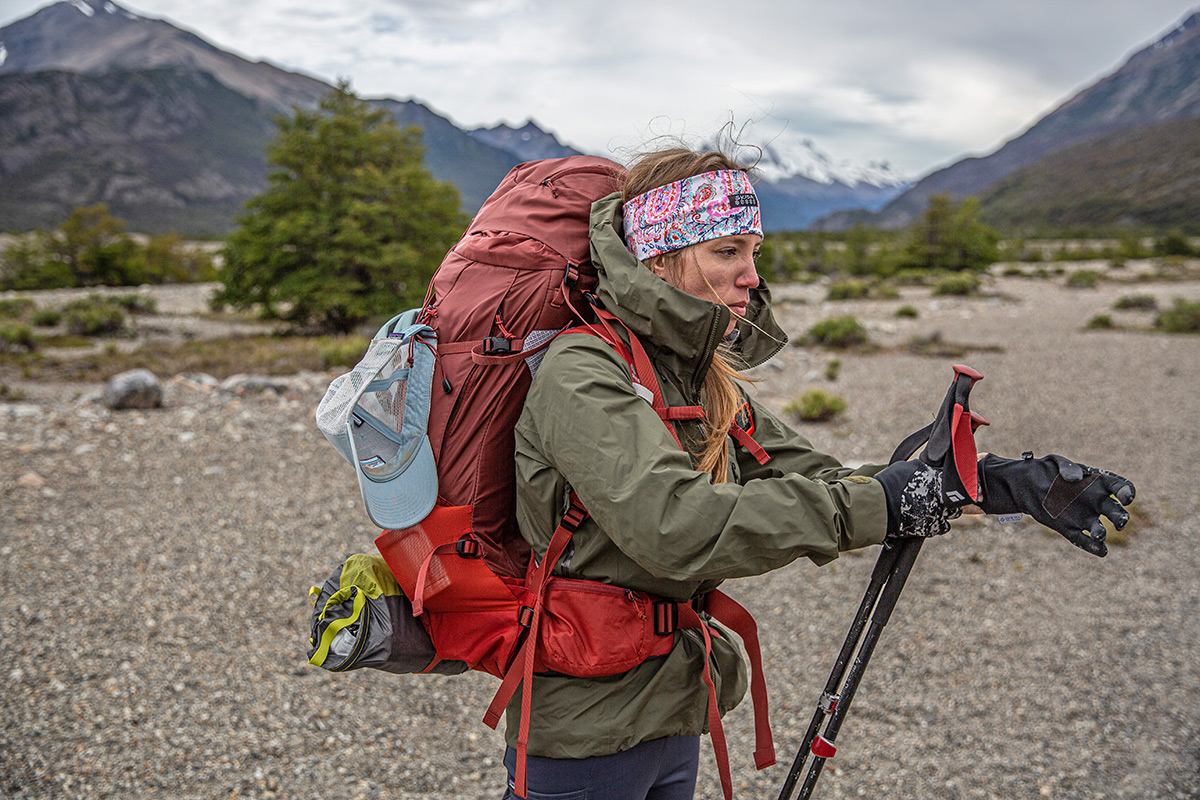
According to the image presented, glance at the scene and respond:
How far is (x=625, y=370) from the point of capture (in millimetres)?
1430

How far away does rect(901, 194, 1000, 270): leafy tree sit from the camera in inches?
1033

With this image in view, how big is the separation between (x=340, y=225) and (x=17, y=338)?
231 inches

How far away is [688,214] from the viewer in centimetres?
156

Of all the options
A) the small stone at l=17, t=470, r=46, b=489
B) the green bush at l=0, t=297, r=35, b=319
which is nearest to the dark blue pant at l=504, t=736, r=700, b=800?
the small stone at l=17, t=470, r=46, b=489

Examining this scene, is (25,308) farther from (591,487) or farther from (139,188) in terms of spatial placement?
(139,188)

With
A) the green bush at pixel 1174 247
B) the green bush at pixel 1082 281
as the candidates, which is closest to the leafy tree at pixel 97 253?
the green bush at pixel 1082 281

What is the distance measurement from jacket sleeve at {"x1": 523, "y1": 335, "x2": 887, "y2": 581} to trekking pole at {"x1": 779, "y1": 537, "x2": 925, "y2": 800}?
40 cm

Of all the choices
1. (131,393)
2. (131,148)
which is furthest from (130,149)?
(131,393)

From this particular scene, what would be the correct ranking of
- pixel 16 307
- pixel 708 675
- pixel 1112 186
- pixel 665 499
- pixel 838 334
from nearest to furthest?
pixel 665 499, pixel 708 675, pixel 838 334, pixel 16 307, pixel 1112 186

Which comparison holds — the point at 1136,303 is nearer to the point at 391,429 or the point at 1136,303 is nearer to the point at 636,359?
the point at 636,359

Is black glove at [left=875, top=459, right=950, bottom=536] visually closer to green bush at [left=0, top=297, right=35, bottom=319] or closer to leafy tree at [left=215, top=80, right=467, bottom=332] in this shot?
leafy tree at [left=215, top=80, right=467, bottom=332]

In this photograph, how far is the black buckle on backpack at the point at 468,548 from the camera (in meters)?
1.54

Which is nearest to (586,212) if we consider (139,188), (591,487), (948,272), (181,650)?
(591,487)

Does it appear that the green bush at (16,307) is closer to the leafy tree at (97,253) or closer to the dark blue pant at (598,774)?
the leafy tree at (97,253)
